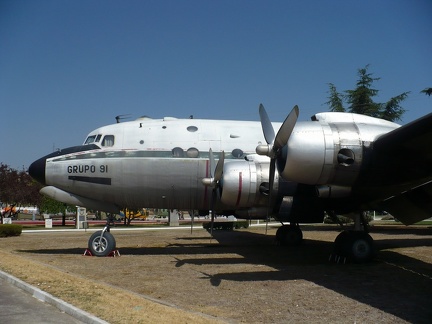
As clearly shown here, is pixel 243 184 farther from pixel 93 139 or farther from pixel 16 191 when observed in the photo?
pixel 16 191

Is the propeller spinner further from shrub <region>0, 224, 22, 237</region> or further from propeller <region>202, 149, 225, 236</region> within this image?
shrub <region>0, 224, 22, 237</region>

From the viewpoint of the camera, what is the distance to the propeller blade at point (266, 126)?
12.5 meters

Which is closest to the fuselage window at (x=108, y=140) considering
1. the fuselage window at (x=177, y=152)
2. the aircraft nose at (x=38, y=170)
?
the aircraft nose at (x=38, y=170)

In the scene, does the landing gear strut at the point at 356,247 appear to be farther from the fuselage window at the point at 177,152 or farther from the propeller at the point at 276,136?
the fuselage window at the point at 177,152

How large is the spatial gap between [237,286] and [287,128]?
387 centimetres

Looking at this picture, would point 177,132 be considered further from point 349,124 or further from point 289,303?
point 289,303

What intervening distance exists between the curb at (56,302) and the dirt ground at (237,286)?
22 centimetres

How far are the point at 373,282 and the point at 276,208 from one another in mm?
4704

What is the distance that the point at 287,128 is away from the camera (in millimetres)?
10898

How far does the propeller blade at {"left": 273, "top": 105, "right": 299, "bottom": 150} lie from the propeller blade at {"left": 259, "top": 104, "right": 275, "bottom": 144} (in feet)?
3.82

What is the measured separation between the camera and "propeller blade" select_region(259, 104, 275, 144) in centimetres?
1247

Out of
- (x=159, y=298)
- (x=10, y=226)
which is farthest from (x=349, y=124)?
(x=10, y=226)

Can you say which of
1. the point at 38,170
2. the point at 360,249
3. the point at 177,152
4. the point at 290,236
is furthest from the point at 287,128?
the point at 290,236

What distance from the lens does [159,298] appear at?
350 inches
